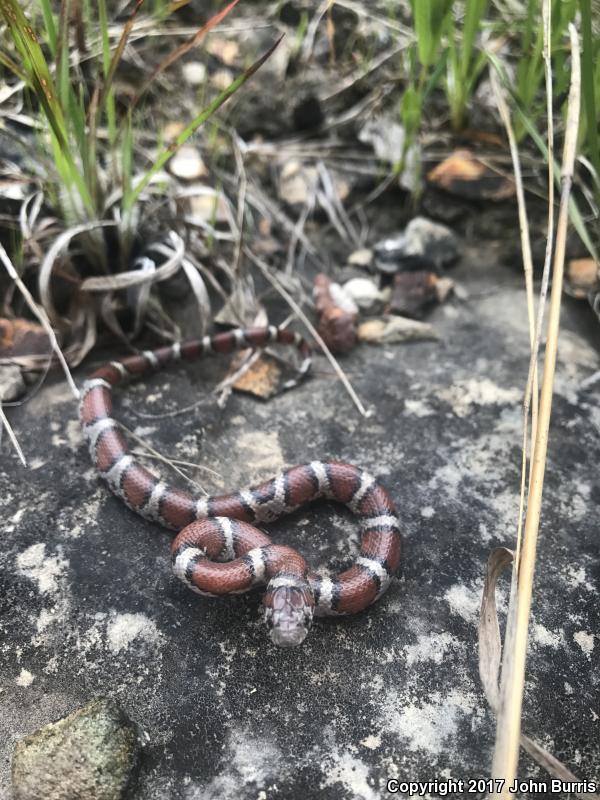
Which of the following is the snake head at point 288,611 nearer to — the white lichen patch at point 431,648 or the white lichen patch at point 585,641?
the white lichen patch at point 431,648

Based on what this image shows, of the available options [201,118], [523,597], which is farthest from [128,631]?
[201,118]

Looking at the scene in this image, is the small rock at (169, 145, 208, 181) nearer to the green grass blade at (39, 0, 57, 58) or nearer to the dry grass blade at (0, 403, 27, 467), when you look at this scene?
the green grass blade at (39, 0, 57, 58)

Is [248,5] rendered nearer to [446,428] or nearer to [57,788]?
[446,428]

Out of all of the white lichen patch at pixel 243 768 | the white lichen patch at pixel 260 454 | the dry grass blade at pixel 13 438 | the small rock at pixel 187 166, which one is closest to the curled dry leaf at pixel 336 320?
the white lichen patch at pixel 260 454

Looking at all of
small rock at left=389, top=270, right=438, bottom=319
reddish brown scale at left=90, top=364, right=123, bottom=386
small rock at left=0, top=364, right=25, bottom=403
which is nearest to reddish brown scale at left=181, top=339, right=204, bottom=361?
reddish brown scale at left=90, top=364, right=123, bottom=386

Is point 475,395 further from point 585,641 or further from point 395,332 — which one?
point 585,641
